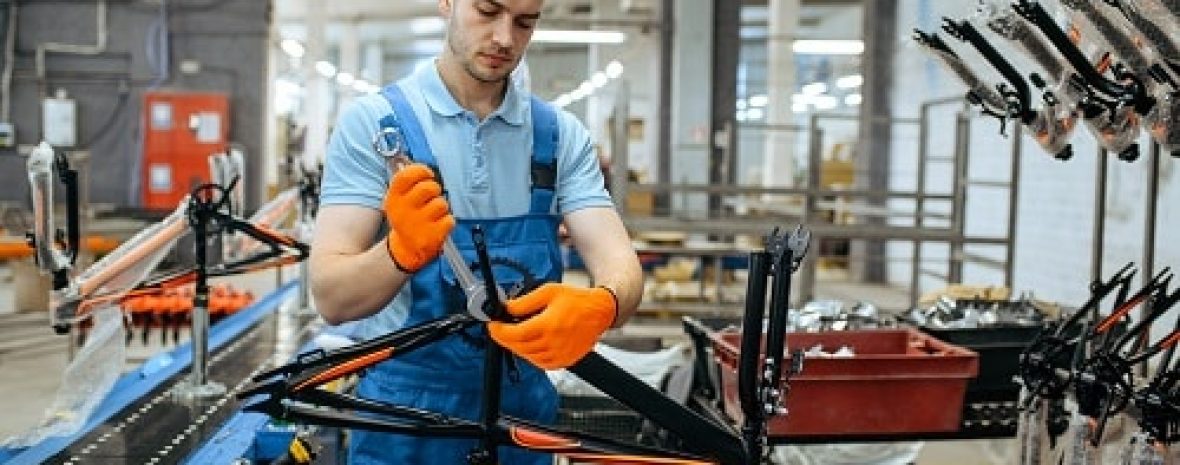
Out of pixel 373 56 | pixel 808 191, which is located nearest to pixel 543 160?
pixel 808 191

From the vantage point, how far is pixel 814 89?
14.4 metres

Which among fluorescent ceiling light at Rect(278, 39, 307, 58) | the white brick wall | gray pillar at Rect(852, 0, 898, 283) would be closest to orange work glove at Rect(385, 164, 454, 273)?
the white brick wall

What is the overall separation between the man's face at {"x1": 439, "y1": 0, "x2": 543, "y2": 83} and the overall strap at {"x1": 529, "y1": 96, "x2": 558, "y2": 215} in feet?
0.38

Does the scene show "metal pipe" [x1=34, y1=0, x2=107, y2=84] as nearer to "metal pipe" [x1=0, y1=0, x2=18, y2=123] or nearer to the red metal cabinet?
"metal pipe" [x1=0, y1=0, x2=18, y2=123]

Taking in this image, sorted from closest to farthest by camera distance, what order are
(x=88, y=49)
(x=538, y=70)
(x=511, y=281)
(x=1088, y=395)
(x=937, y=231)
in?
(x=511, y=281), (x=1088, y=395), (x=937, y=231), (x=88, y=49), (x=538, y=70)

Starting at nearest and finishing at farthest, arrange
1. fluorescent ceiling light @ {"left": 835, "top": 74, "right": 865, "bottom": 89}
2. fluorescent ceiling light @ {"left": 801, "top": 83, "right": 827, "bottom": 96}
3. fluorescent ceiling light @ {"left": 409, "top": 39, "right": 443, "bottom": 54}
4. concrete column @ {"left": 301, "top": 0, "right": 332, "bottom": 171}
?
concrete column @ {"left": 301, "top": 0, "right": 332, "bottom": 171} < fluorescent ceiling light @ {"left": 835, "top": 74, "right": 865, "bottom": 89} < fluorescent ceiling light @ {"left": 801, "top": 83, "right": 827, "bottom": 96} < fluorescent ceiling light @ {"left": 409, "top": 39, "right": 443, "bottom": 54}

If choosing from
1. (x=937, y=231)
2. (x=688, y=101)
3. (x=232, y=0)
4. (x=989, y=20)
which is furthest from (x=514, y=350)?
(x=688, y=101)

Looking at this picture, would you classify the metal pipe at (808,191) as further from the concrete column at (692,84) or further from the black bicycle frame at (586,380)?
the black bicycle frame at (586,380)

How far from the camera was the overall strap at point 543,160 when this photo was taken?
143 cm

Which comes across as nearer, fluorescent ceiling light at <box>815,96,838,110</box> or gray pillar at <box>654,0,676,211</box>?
gray pillar at <box>654,0,676,211</box>

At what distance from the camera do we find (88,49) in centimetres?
849

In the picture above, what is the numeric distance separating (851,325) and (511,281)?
2.01m

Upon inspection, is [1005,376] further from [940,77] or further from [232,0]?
[232,0]

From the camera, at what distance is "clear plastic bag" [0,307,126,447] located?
2562 millimetres
